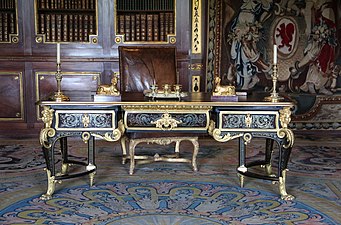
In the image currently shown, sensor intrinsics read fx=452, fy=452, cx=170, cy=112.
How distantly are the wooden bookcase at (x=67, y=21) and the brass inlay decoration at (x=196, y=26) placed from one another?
48.8 inches

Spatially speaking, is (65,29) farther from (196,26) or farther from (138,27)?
(196,26)

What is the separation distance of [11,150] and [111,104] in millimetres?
2054

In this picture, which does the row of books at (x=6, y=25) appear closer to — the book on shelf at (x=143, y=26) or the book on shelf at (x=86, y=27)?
the book on shelf at (x=86, y=27)

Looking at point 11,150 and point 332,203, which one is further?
point 11,150

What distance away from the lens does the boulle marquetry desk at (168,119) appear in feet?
9.75

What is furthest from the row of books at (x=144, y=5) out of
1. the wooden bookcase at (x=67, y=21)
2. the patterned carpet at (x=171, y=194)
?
the patterned carpet at (x=171, y=194)

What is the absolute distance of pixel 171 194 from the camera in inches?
126

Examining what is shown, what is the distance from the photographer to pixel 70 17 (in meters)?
5.34

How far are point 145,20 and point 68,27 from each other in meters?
0.91

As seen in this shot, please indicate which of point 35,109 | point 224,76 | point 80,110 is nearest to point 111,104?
point 80,110

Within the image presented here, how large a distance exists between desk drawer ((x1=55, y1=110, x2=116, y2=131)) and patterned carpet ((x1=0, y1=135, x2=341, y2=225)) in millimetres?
494

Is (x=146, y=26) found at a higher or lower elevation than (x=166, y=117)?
higher

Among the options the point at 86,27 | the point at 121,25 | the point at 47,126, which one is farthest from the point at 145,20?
the point at 47,126

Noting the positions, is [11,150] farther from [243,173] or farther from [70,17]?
[243,173]
